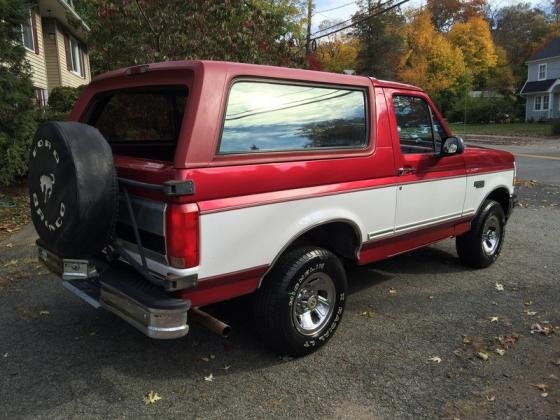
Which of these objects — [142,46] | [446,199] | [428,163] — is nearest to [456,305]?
[446,199]

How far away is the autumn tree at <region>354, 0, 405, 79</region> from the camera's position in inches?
1945

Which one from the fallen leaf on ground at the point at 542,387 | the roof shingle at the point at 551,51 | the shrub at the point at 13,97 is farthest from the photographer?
the roof shingle at the point at 551,51

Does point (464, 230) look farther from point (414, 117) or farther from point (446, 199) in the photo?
point (414, 117)

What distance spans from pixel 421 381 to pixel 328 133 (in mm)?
1783

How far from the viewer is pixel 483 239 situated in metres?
5.41

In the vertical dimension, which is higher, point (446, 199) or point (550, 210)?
point (446, 199)

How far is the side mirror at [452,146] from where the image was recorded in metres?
4.48

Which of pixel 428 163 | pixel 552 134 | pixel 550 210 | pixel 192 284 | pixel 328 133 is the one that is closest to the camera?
pixel 192 284

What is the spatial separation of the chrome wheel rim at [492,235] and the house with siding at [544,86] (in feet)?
138

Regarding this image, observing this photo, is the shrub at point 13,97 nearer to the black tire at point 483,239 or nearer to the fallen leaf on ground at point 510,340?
the black tire at point 483,239

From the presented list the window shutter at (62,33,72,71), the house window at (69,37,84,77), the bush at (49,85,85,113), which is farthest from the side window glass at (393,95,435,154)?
the house window at (69,37,84,77)

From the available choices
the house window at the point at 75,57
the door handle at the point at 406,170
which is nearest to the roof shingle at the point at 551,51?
the house window at the point at 75,57

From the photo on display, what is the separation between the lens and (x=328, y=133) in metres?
3.71

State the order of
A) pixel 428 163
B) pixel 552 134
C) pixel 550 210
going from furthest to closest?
pixel 552 134 < pixel 550 210 < pixel 428 163
